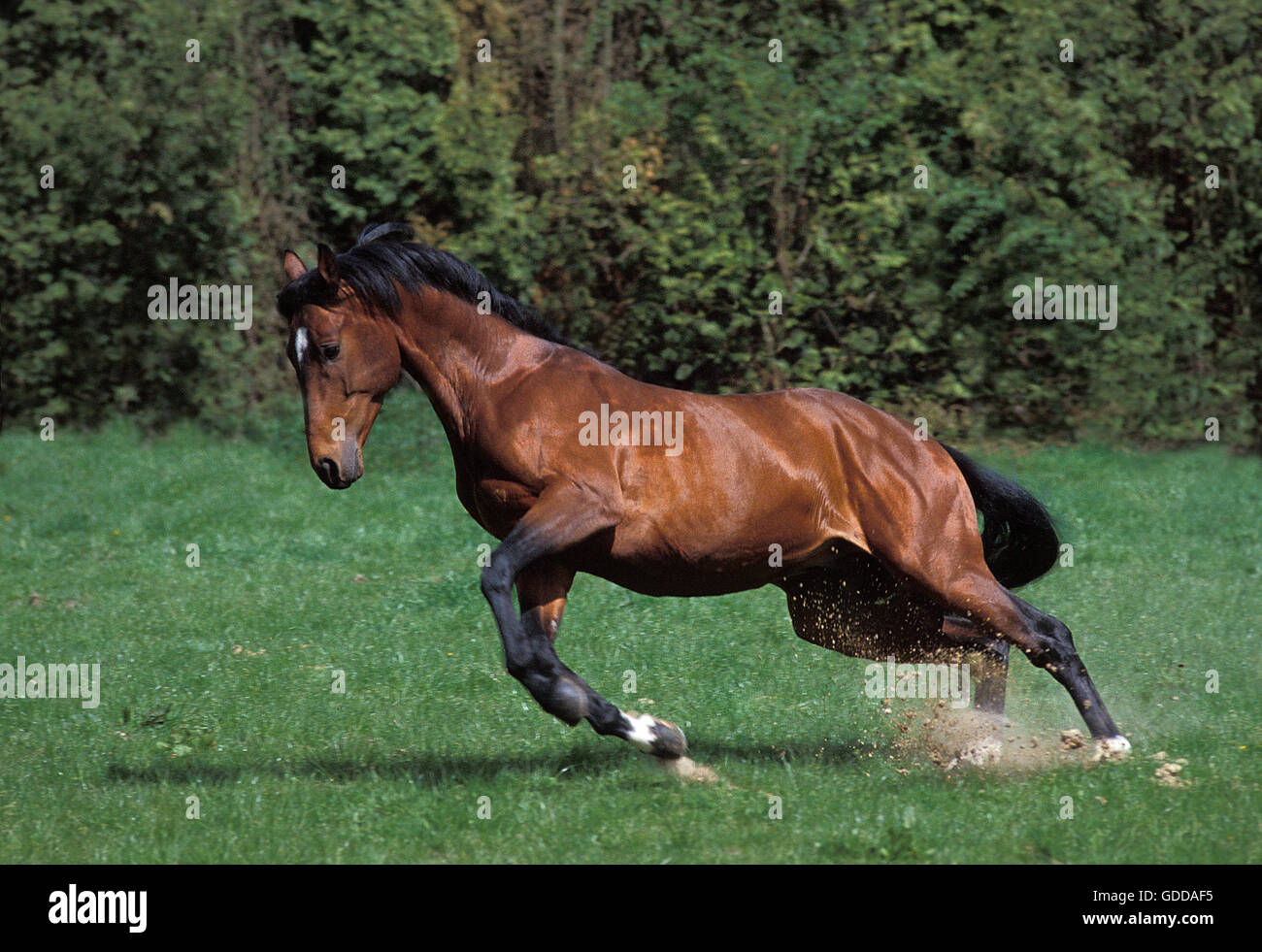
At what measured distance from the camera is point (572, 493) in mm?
5379

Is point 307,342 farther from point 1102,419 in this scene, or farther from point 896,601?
point 1102,419

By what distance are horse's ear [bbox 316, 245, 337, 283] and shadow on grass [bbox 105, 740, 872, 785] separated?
2.01 metres

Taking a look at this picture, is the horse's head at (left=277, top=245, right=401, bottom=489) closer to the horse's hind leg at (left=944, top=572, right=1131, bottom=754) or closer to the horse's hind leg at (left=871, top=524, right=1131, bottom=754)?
the horse's hind leg at (left=871, top=524, right=1131, bottom=754)

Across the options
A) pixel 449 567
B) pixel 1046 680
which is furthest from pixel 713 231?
pixel 1046 680

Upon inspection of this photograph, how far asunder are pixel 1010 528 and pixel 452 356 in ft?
8.69

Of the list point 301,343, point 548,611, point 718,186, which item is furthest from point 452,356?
point 718,186

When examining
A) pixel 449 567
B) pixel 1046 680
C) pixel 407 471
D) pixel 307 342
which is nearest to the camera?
pixel 307 342

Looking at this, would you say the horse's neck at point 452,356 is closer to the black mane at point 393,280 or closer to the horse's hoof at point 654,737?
the black mane at point 393,280

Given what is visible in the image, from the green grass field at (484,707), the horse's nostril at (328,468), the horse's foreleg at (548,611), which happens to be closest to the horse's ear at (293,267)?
the horse's nostril at (328,468)

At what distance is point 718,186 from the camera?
14023 mm

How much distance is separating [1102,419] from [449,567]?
24.3ft

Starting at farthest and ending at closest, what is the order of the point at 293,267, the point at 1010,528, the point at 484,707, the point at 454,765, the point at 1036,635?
1. the point at 484,707
2. the point at 1010,528
3. the point at 454,765
4. the point at 1036,635
5. the point at 293,267

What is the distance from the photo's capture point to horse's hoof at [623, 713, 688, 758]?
18.2ft

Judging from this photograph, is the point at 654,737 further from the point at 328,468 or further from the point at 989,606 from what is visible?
the point at 328,468
